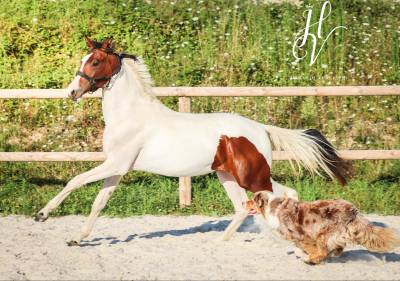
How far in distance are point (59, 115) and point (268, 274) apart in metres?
6.33

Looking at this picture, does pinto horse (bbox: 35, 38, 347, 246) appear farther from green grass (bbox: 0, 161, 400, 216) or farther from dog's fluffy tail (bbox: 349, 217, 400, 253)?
green grass (bbox: 0, 161, 400, 216)

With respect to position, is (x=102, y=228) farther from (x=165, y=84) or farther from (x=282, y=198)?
(x=165, y=84)

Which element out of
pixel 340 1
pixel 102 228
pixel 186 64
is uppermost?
pixel 340 1

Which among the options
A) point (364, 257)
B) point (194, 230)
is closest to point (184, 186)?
point (194, 230)

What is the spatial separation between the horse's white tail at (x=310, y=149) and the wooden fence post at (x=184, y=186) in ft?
5.65

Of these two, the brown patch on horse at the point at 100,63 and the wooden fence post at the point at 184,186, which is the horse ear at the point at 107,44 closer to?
the brown patch on horse at the point at 100,63

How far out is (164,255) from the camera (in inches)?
245

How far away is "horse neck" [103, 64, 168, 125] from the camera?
21.4 feet

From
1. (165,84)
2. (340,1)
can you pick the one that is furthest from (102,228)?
(340,1)

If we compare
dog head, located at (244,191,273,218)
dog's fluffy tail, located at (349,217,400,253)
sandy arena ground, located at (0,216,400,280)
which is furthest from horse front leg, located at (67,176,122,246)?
dog's fluffy tail, located at (349,217,400,253)

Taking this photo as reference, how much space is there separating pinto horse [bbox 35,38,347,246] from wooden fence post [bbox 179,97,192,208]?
5.35 feet

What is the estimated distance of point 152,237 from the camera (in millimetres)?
6973

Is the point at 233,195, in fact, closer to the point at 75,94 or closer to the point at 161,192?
the point at 75,94

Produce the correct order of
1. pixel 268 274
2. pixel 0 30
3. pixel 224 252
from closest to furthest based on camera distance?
pixel 268 274, pixel 224 252, pixel 0 30
